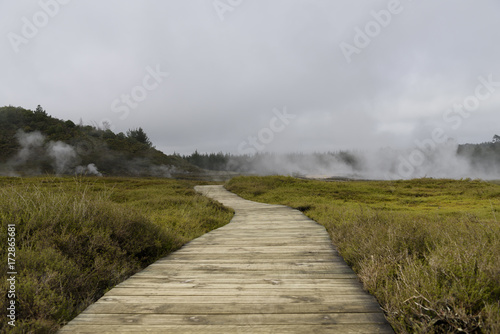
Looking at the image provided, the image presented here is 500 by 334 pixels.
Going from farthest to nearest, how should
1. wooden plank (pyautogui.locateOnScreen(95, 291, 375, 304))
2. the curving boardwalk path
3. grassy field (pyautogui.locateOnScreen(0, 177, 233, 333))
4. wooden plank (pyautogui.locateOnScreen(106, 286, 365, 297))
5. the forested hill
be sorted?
the forested hill < wooden plank (pyautogui.locateOnScreen(106, 286, 365, 297)) < wooden plank (pyautogui.locateOnScreen(95, 291, 375, 304)) < grassy field (pyautogui.locateOnScreen(0, 177, 233, 333)) < the curving boardwalk path

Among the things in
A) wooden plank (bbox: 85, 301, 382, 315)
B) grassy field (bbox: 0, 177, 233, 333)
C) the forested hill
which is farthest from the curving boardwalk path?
the forested hill

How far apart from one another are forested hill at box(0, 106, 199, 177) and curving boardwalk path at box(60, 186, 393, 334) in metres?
53.6

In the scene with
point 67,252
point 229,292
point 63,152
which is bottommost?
point 229,292

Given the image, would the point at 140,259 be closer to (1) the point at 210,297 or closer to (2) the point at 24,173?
(1) the point at 210,297

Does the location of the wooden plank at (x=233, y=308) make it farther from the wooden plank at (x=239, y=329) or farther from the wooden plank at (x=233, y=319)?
the wooden plank at (x=239, y=329)

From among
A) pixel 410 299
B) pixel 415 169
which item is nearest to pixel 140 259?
pixel 410 299

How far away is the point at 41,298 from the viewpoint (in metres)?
2.36

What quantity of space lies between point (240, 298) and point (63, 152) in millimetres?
63077

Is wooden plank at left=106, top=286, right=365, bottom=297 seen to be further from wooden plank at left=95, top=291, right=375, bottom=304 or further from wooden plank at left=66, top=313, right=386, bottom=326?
wooden plank at left=66, top=313, right=386, bottom=326

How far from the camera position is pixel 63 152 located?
178ft

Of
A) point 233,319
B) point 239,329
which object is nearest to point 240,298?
point 233,319

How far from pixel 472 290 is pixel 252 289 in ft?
6.00

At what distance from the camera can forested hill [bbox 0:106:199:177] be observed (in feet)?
165

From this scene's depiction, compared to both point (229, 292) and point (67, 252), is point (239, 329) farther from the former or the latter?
point (67, 252)
